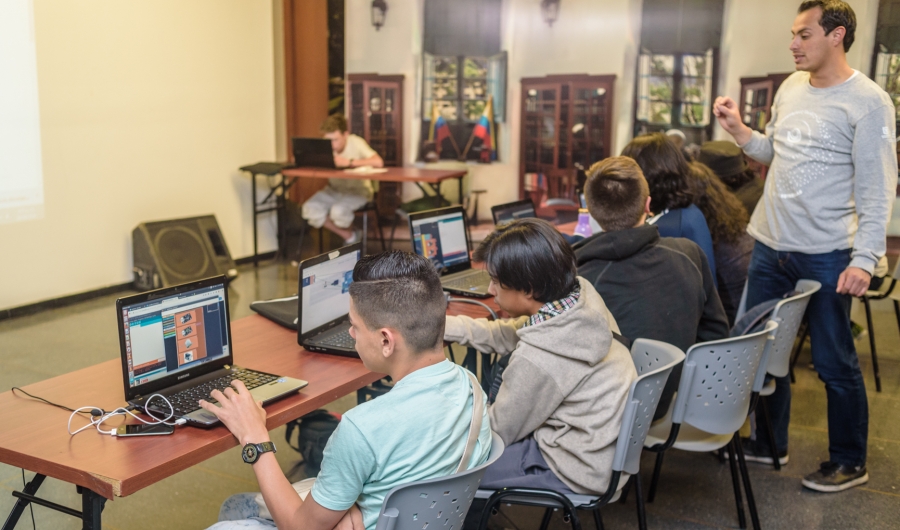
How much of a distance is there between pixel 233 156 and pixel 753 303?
4.78 metres

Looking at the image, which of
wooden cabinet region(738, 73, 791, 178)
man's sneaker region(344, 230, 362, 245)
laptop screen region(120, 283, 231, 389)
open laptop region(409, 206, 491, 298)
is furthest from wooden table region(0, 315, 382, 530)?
man's sneaker region(344, 230, 362, 245)

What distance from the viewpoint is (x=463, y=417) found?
5.03 feet

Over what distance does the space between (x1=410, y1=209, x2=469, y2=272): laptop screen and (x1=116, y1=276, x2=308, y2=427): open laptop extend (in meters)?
1.26

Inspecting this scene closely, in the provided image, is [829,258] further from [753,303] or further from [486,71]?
[486,71]

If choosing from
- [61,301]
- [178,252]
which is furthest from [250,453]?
[178,252]

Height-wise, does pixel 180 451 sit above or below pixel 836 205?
below

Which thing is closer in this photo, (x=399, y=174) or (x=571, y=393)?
(x=571, y=393)

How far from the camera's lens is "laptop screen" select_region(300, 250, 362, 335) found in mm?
2395

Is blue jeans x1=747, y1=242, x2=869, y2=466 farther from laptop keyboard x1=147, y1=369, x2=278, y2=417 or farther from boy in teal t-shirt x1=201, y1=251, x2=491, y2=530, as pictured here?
laptop keyboard x1=147, y1=369, x2=278, y2=417

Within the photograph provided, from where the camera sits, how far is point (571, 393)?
195cm

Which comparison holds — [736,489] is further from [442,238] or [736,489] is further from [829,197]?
[442,238]

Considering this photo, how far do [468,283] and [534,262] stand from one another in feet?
4.38

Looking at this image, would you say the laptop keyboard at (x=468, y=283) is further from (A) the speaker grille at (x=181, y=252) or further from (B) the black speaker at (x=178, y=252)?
(A) the speaker grille at (x=181, y=252)

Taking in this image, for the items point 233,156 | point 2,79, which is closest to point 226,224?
point 233,156
